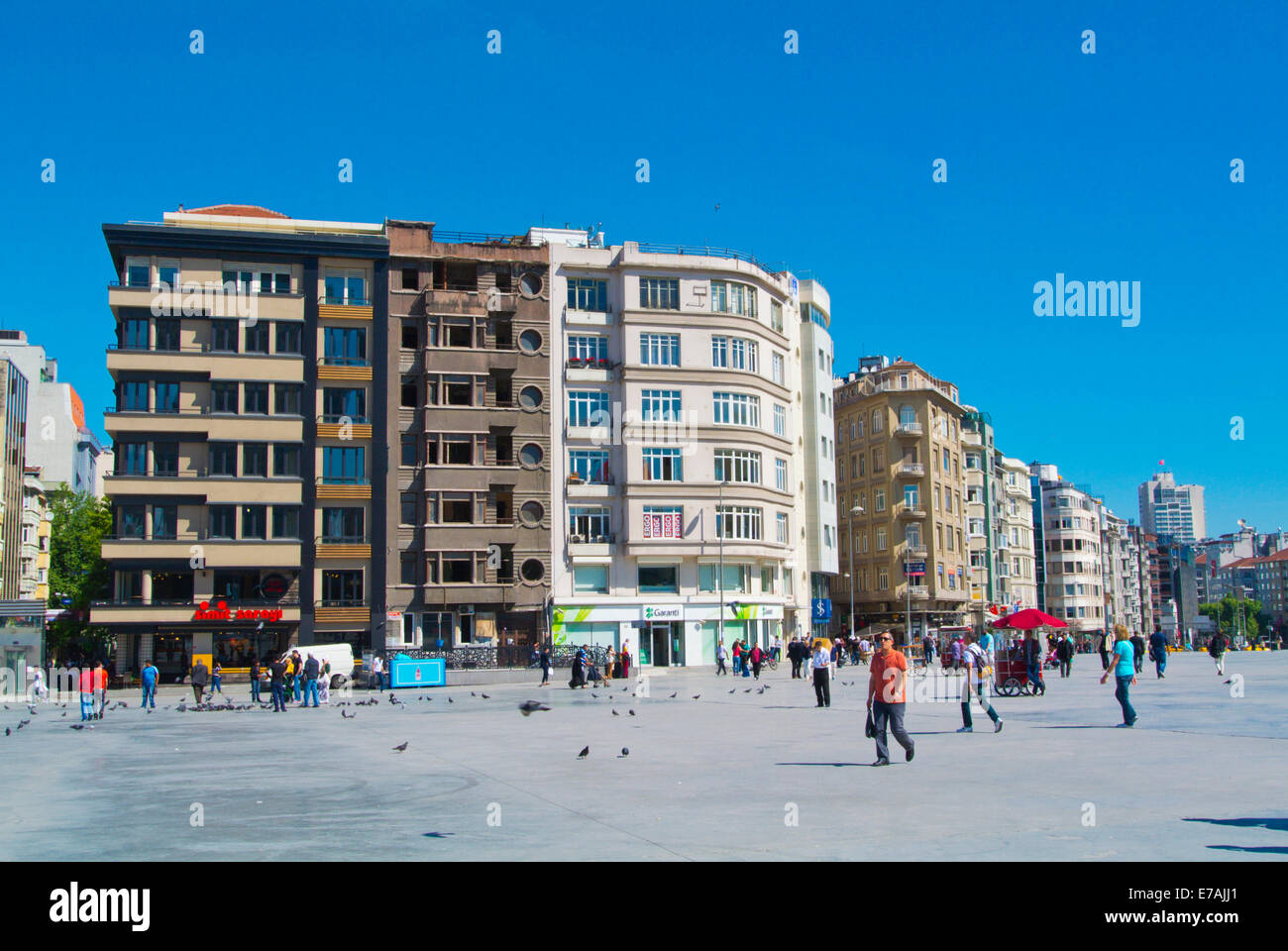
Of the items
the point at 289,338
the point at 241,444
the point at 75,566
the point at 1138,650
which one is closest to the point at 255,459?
the point at 241,444

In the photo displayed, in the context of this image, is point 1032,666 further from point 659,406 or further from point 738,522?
point 659,406

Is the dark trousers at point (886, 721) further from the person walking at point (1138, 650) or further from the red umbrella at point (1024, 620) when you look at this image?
the red umbrella at point (1024, 620)

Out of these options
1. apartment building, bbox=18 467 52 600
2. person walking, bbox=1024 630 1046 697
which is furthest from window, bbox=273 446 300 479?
apartment building, bbox=18 467 52 600

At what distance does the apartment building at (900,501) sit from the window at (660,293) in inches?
1163

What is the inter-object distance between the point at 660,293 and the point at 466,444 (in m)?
13.9

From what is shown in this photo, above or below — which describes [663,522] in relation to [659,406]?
below

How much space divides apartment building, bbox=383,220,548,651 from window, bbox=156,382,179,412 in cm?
→ 1048

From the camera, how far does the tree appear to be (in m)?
76.1

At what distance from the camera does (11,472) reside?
292 feet

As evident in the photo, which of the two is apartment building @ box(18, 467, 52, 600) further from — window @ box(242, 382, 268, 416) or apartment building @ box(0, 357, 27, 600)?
window @ box(242, 382, 268, 416)

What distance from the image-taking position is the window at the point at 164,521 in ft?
194

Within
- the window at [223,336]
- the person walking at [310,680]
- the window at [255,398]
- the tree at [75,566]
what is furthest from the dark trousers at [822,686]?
the tree at [75,566]
